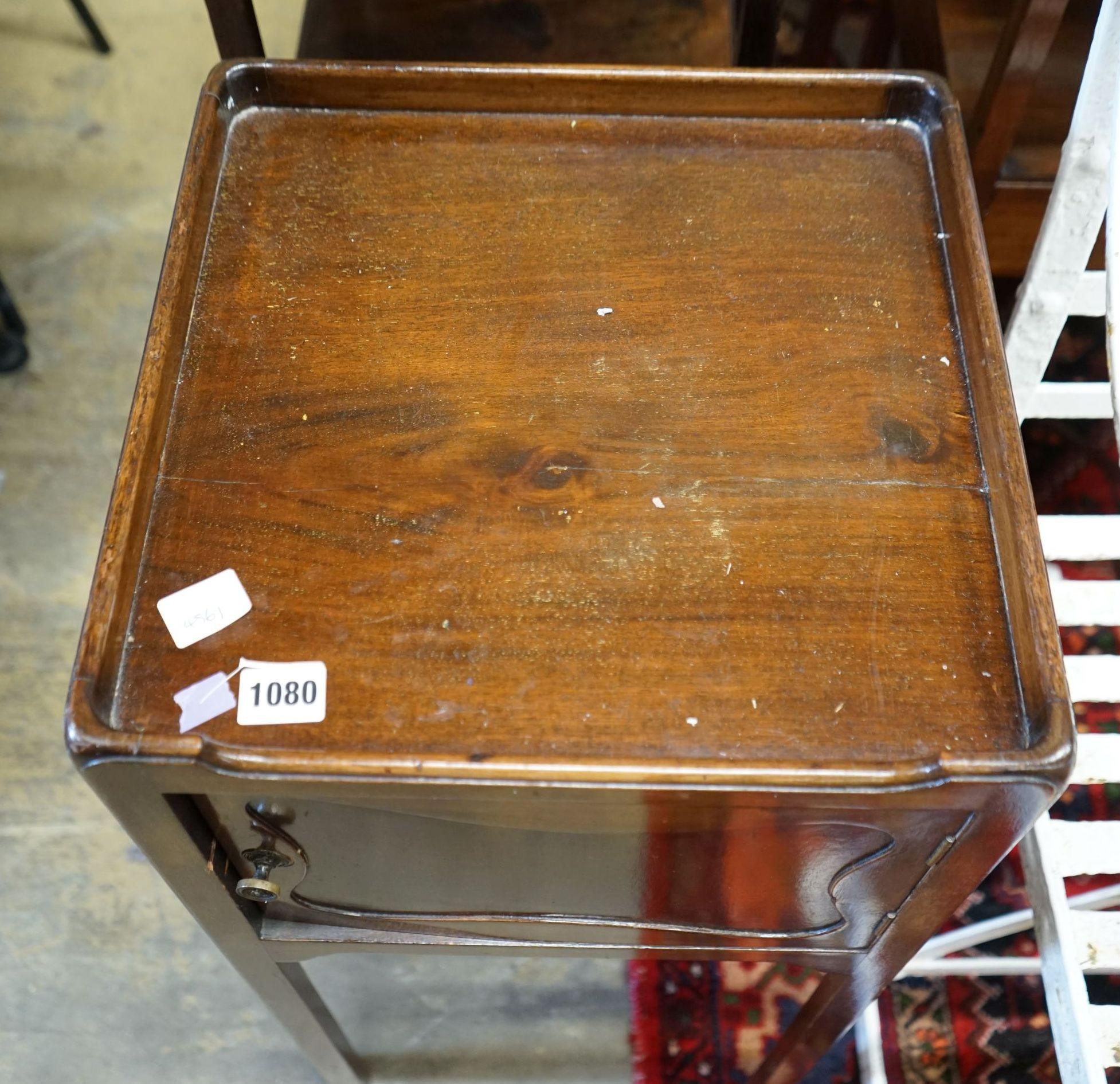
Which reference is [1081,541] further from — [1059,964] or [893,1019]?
[893,1019]

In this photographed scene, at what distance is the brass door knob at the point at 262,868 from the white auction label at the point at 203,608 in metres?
0.14

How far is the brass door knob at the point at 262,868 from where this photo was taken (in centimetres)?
67

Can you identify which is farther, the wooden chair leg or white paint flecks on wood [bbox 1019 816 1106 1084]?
the wooden chair leg

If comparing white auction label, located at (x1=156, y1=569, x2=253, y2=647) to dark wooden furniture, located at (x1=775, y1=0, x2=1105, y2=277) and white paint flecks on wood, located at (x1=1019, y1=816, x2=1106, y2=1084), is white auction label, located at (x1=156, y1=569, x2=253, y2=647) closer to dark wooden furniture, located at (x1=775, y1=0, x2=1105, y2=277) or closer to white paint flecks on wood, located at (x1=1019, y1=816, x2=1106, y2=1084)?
white paint flecks on wood, located at (x1=1019, y1=816, x2=1106, y2=1084)

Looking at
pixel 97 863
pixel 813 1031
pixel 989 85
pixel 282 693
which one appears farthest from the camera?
pixel 97 863

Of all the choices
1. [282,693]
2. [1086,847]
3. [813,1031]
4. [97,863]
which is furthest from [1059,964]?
[97,863]

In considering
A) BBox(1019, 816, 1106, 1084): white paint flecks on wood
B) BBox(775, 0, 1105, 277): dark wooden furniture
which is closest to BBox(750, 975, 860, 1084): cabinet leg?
BBox(1019, 816, 1106, 1084): white paint flecks on wood

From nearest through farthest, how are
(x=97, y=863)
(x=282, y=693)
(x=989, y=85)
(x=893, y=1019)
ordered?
(x=282, y=693)
(x=989, y=85)
(x=893, y=1019)
(x=97, y=863)

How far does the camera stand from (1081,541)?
958mm

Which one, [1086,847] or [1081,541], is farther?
[1081,541]

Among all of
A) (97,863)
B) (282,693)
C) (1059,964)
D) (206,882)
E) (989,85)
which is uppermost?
(989,85)

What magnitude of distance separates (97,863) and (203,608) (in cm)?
79

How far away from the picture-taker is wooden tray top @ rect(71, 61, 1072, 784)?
60 centimetres

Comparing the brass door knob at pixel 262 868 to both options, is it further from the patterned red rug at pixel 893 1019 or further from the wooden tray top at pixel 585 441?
the patterned red rug at pixel 893 1019
